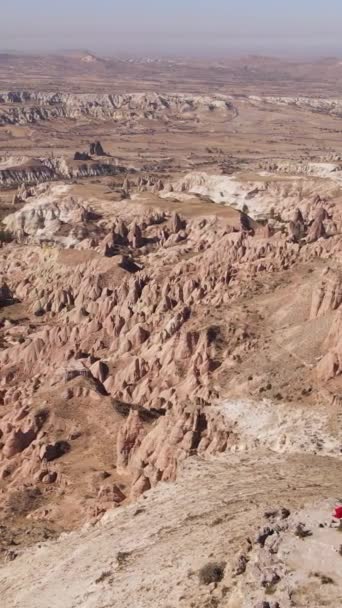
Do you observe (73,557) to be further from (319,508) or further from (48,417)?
(48,417)

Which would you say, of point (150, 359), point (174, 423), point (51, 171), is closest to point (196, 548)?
point (174, 423)

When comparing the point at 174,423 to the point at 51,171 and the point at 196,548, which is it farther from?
the point at 51,171

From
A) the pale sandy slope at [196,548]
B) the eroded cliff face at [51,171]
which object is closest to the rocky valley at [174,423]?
the pale sandy slope at [196,548]

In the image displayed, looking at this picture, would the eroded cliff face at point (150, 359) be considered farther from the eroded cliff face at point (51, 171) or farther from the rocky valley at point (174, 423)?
the eroded cliff face at point (51, 171)

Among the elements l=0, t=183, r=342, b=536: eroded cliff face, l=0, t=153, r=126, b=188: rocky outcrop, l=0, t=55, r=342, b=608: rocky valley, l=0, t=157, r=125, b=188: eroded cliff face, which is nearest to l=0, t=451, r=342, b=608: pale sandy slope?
l=0, t=55, r=342, b=608: rocky valley

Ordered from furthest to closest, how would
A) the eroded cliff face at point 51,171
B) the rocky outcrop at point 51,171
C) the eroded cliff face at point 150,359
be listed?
the eroded cliff face at point 51,171
the rocky outcrop at point 51,171
the eroded cliff face at point 150,359

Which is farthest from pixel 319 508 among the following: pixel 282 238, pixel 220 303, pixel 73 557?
pixel 282 238

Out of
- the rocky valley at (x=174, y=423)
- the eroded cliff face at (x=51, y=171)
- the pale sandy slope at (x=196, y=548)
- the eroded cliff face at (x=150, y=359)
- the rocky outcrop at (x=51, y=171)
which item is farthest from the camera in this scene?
the eroded cliff face at (x=51, y=171)

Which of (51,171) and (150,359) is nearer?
(150,359)
